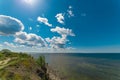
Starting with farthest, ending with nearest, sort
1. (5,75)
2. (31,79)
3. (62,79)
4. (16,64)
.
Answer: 1. (62,79)
2. (16,64)
3. (31,79)
4. (5,75)

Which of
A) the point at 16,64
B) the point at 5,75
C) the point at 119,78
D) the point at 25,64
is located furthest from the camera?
the point at 119,78

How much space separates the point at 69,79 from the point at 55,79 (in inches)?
498

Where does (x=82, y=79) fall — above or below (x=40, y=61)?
below

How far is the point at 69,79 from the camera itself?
7538cm

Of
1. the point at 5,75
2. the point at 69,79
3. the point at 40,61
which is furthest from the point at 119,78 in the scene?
the point at 5,75

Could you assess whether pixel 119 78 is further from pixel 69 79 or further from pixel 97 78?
pixel 69 79

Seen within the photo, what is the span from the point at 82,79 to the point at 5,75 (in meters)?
50.1

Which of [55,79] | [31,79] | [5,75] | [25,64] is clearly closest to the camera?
[5,75]

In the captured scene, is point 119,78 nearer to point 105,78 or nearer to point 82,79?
point 105,78

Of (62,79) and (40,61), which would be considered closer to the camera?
(40,61)

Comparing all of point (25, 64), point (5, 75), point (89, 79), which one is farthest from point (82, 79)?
point (5, 75)

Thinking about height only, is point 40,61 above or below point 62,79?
above

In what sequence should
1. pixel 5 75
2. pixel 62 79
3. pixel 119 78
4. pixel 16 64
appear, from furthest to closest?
pixel 119 78, pixel 62 79, pixel 16 64, pixel 5 75

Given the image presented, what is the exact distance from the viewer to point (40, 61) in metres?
67.3
